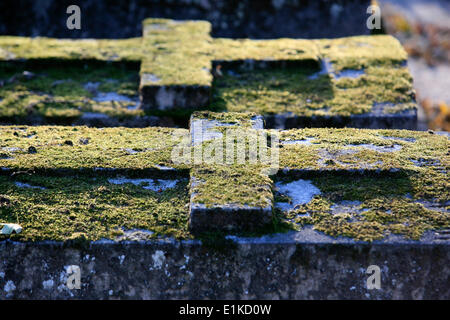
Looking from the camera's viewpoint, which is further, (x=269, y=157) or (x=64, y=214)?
(x=269, y=157)

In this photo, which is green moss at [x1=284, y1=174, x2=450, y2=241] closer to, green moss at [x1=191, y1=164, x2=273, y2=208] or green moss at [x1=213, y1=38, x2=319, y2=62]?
green moss at [x1=191, y1=164, x2=273, y2=208]

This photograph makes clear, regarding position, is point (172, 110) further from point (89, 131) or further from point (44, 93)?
point (44, 93)

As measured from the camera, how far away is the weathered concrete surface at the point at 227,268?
2391 mm

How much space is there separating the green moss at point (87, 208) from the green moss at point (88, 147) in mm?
95

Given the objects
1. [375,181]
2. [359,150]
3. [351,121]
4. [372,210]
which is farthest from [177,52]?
[372,210]

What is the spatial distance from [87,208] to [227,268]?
0.75 meters

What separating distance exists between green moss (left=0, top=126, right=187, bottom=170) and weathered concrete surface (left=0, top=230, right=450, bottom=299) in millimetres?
581

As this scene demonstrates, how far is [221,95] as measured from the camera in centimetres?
397

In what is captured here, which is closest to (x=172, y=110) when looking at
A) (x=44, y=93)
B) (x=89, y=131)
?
(x=89, y=131)

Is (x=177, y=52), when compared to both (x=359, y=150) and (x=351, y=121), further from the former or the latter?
(x=359, y=150)

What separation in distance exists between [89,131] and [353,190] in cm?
164

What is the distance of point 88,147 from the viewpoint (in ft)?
9.95

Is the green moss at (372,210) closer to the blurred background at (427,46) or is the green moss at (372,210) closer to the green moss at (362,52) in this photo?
the green moss at (362,52)
